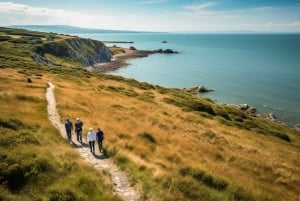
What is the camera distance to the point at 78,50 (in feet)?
543

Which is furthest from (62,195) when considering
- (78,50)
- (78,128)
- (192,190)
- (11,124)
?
(78,50)

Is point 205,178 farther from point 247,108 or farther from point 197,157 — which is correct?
point 247,108

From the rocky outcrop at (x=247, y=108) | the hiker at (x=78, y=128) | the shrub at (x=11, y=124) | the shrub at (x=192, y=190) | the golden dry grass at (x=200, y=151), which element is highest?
the shrub at (x=11, y=124)

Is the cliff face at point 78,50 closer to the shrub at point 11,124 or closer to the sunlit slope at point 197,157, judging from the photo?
the sunlit slope at point 197,157

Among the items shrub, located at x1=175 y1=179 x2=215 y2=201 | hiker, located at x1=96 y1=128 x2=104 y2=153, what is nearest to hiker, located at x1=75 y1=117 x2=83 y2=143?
hiker, located at x1=96 y1=128 x2=104 y2=153

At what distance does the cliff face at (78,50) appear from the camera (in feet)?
473

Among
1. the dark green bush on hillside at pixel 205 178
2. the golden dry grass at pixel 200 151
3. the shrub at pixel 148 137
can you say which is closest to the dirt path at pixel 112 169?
the golden dry grass at pixel 200 151

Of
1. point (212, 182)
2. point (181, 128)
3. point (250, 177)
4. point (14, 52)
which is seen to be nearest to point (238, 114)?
point (181, 128)

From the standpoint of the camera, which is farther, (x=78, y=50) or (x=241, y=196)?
(x=78, y=50)

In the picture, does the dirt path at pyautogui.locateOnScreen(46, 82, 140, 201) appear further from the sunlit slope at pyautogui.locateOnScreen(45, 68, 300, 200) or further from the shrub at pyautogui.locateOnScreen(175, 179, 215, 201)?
the shrub at pyautogui.locateOnScreen(175, 179, 215, 201)

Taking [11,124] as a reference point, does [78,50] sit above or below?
below

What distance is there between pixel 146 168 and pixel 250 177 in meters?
10.3

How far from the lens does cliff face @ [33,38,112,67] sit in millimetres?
144250

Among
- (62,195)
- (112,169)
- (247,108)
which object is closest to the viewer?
(62,195)
